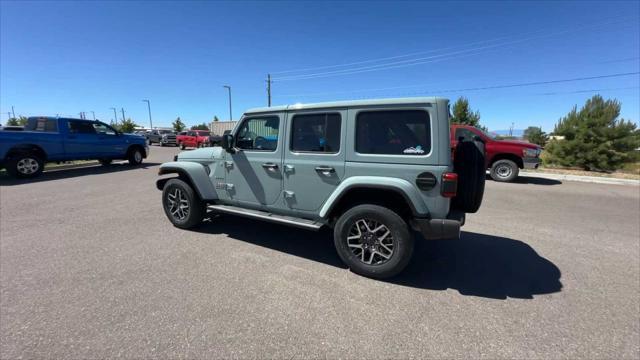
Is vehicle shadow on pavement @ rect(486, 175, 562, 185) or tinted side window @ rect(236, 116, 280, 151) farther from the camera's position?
vehicle shadow on pavement @ rect(486, 175, 562, 185)

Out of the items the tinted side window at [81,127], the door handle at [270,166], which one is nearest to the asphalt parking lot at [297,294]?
the door handle at [270,166]

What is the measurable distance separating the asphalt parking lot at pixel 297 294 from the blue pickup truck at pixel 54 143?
5.92 meters

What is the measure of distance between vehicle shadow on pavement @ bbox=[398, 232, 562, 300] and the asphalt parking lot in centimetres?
2

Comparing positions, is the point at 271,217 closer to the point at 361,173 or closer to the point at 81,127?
the point at 361,173

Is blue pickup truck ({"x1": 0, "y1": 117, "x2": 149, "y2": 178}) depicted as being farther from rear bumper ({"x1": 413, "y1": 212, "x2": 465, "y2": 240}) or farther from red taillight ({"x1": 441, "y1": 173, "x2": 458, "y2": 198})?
red taillight ({"x1": 441, "y1": 173, "x2": 458, "y2": 198})

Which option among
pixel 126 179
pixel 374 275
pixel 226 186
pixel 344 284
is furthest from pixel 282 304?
pixel 126 179

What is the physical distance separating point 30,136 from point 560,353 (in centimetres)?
1389

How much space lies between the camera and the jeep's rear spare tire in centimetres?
308

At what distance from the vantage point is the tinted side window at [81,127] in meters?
10.3

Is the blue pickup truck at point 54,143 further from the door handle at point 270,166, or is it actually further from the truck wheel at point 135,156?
the door handle at point 270,166

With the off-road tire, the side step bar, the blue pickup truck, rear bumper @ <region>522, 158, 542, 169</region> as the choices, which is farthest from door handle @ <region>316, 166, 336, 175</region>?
the off-road tire

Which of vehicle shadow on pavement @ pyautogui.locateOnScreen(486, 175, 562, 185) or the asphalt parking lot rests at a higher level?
vehicle shadow on pavement @ pyautogui.locateOnScreen(486, 175, 562, 185)

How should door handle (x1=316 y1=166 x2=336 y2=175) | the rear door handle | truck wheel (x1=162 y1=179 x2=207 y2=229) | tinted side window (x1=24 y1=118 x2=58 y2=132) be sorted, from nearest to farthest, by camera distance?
1. door handle (x1=316 y1=166 x2=336 y2=175)
2. the rear door handle
3. truck wheel (x1=162 y1=179 x2=207 y2=229)
4. tinted side window (x1=24 y1=118 x2=58 y2=132)

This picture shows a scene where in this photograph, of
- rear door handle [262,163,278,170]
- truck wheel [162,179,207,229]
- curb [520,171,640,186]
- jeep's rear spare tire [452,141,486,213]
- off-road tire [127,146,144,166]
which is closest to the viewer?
jeep's rear spare tire [452,141,486,213]
